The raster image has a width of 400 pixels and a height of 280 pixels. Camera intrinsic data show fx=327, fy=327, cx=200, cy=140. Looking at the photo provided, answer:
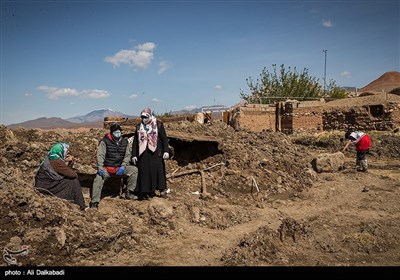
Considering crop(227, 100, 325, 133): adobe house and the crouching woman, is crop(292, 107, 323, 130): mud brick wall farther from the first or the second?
the crouching woman

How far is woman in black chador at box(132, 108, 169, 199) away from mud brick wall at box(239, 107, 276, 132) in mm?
10798

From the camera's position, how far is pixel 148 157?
5863mm

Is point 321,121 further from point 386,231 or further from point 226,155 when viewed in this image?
point 386,231

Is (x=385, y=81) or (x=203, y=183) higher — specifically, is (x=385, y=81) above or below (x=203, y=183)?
above

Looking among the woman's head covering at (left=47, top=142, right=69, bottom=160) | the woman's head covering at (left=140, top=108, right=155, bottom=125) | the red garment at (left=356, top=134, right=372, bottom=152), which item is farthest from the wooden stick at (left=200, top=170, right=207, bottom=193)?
the red garment at (left=356, top=134, right=372, bottom=152)

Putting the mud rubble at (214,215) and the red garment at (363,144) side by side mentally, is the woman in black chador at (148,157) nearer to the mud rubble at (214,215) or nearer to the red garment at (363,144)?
the mud rubble at (214,215)

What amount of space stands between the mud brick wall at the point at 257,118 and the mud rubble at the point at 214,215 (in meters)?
7.12

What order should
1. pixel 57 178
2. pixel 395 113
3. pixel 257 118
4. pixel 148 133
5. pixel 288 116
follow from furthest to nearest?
1. pixel 288 116
2. pixel 257 118
3. pixel 395 113
4. pixel 148 133
5. pixel 57 178

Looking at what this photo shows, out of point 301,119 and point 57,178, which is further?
point 301,119

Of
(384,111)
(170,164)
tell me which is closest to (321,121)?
(384,111)

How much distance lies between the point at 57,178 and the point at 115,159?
1.01 m

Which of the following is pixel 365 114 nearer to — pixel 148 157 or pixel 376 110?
pixel 376 110

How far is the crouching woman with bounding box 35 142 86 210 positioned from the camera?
5039 millimetres

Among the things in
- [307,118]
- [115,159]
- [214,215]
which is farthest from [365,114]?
[115,159]
